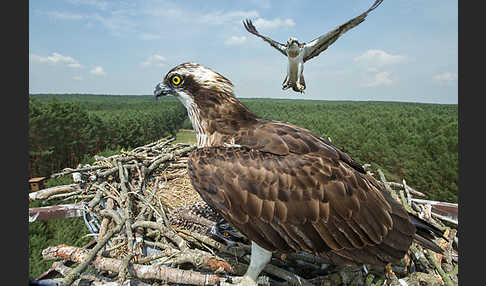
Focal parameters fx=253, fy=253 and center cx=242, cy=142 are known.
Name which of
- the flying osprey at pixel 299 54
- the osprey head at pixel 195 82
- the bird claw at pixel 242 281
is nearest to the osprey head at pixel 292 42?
the flying osprey at pixel 299 54

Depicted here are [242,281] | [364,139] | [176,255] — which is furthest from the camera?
[364,139]

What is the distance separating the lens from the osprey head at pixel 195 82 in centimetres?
277

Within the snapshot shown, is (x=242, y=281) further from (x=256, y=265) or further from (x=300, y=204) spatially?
(x=300, y=204)

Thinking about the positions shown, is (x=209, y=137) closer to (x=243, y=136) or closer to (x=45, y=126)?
(x=243, y=136)

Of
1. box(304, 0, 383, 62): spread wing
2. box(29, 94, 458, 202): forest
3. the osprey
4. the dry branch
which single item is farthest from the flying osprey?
the dry branch

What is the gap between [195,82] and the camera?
2.79 meters

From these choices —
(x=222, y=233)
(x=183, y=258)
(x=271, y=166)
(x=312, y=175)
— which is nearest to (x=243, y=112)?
(x=271, y=166)

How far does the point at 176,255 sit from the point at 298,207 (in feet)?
4.06

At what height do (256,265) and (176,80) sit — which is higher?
(176,80)

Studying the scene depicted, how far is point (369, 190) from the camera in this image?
2.37 metres

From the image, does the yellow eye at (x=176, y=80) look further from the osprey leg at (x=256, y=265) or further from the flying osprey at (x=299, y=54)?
the flying osprey at (x=299, y=54)

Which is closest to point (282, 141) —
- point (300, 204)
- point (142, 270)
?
point (300, 204)

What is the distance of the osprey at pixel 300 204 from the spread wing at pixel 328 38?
15.7 feet

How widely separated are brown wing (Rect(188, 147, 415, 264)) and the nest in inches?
11.3
